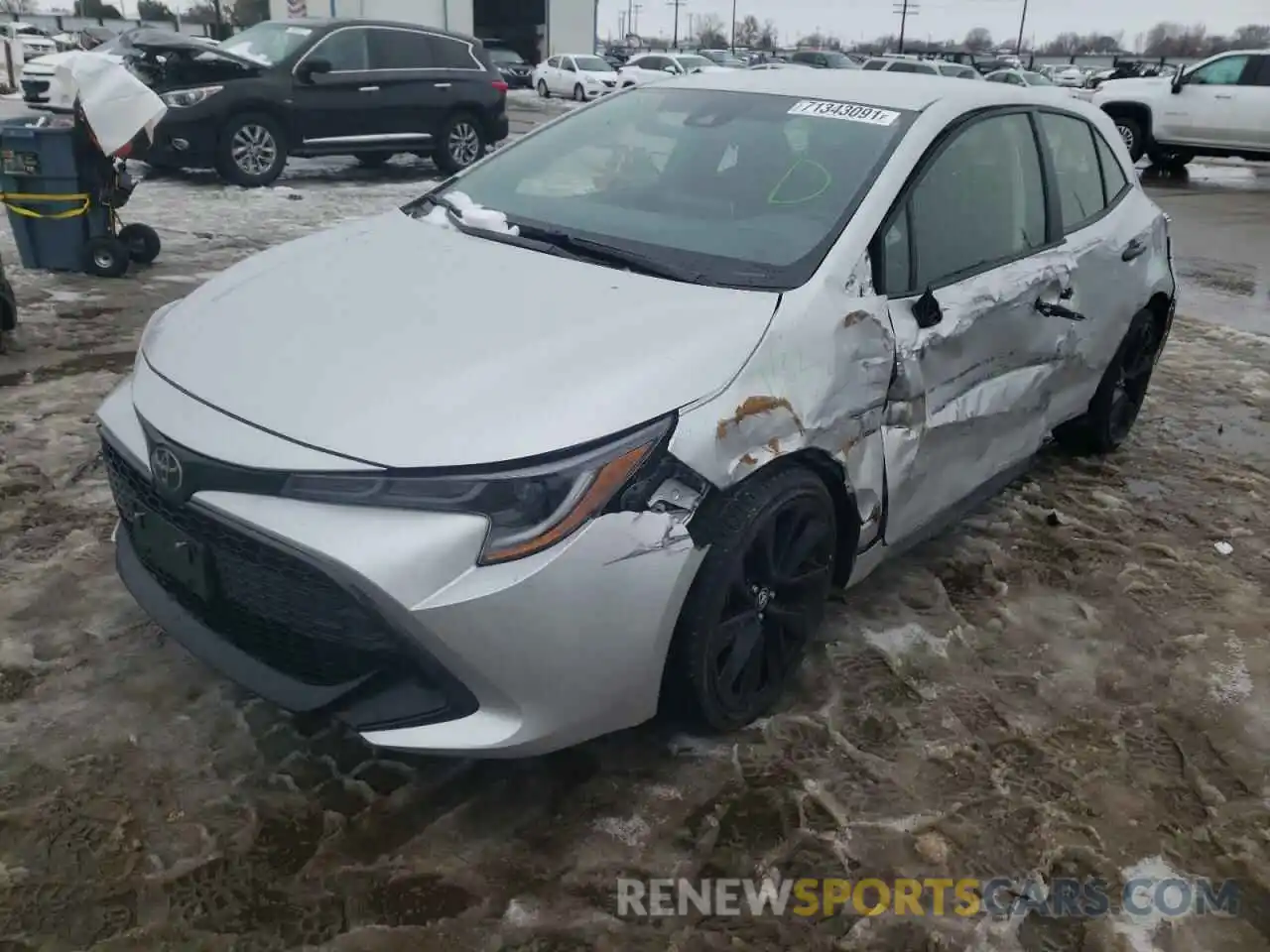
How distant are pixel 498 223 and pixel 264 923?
2003 millimetres

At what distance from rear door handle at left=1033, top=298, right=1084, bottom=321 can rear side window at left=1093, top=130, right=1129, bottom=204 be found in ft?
2.87

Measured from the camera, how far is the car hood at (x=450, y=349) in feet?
7.23

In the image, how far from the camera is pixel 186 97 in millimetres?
10398

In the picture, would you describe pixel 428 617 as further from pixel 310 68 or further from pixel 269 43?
pixel 269 43

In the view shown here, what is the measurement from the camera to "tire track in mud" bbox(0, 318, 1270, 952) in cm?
223

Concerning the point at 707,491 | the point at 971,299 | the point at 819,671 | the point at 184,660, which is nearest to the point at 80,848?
the point at 184,660

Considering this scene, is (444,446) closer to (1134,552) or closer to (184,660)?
(184,660)

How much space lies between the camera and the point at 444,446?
2.15m

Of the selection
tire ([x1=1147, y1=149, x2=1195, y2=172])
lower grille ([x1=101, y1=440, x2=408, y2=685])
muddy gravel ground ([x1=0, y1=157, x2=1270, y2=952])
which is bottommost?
tire ([x1=1147, y1=149, x2=1195, y2=172])

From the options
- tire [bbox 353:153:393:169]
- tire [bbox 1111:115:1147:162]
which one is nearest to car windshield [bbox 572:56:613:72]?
tire [bbox 1111:115:1147:162]

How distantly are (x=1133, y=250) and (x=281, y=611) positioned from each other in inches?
146

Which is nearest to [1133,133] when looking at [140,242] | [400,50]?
[400,50]

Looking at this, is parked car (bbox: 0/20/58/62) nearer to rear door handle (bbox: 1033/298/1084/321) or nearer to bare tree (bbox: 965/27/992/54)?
rear door handle (bbox: 1033/298/1084/321)

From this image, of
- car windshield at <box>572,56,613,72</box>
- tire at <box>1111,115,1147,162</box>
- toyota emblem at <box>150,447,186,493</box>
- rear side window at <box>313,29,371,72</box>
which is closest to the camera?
toyota emblem at <box>150,447,186,493</box>
